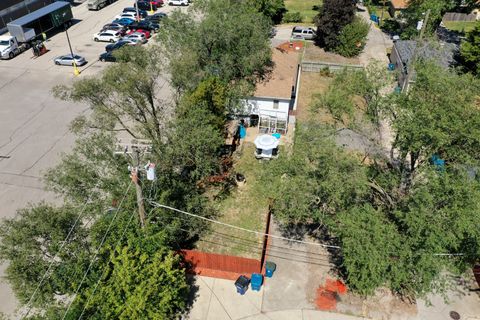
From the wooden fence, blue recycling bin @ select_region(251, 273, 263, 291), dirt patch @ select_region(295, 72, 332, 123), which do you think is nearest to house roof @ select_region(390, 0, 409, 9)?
the wooden fence

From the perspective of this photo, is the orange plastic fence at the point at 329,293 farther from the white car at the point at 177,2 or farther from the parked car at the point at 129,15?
the white car at the point at 177,2

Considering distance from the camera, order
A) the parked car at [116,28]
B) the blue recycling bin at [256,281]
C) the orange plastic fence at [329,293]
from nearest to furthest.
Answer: the orange plastic fence at [329,293] < the blue recycling bin at [256,281] < the parked car at [116,28]

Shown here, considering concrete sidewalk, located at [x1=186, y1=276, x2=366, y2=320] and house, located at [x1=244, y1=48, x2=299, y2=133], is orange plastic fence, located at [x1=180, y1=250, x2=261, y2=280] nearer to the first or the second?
concrete sidewalk, located at [x1=186, y1=276, x2=366, y2=320]

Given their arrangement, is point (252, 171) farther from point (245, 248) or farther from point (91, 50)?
point (91, 50)

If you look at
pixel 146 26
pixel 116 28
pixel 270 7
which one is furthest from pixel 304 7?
pixel 116 28

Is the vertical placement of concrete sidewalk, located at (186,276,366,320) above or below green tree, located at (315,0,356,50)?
below

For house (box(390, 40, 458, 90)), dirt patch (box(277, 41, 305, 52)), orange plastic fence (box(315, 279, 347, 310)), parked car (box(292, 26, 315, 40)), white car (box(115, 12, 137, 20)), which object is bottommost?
orange plastic fence (box(315, 279, 347, 310))

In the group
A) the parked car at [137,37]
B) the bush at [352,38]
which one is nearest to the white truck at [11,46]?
the parked car at [137,37]

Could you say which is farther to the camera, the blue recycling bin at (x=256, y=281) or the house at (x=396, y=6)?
the house at (x=396, y=6)
